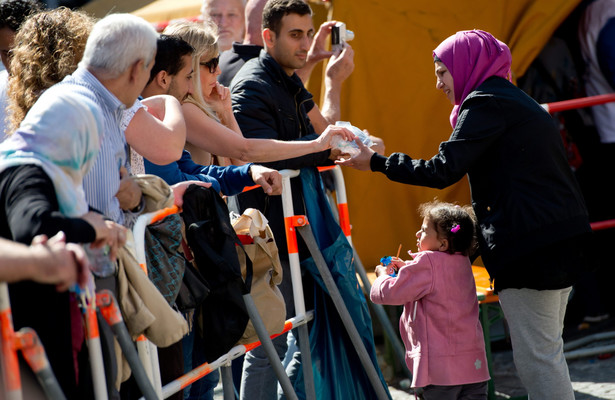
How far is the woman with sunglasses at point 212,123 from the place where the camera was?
3.24 m

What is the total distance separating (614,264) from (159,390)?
4254 millimetres

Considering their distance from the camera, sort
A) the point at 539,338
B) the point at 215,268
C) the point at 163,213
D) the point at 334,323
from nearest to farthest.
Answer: the point at 163,213
the point at 215,268
the point at 539,338
the point at 334,323

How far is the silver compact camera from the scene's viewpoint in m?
4.66

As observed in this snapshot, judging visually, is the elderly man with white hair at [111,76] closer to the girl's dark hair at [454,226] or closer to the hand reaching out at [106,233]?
the hand reaching out at [106,233]

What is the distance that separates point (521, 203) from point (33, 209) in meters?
1.90

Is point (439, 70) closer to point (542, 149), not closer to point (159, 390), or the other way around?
point (542, 149)

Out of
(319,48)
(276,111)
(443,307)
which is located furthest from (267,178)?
(319,48)

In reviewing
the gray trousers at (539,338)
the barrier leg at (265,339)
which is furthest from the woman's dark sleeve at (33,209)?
the gray trousers at (539,338)

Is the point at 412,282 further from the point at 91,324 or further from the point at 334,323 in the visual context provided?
the point at 91,324

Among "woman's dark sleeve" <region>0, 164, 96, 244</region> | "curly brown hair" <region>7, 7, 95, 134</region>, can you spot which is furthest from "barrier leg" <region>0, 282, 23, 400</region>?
"curly brown hair" <region>7, 7, 95, 134</region>

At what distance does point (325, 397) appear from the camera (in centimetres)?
362

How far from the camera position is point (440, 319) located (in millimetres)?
3332

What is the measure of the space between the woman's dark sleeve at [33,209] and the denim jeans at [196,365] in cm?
107

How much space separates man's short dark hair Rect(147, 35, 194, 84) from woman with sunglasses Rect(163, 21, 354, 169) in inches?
8.8
